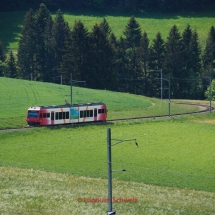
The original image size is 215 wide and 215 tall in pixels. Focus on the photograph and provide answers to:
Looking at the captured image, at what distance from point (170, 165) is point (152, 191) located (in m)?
13.3

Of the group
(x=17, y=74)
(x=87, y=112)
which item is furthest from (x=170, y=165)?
(x=17, y=74)

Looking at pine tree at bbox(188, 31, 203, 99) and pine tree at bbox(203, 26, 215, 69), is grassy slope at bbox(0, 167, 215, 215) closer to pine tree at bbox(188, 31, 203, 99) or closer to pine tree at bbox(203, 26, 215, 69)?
pine tree at bbox(188, 31, 203, 99)

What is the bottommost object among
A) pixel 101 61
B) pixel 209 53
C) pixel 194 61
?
pixel 101 61

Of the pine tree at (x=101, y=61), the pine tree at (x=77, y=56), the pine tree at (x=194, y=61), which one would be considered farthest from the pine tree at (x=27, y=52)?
the pine tree at (x=194, y=61)

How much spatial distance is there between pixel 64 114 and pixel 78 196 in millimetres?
44486

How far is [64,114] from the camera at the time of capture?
9019 centimetres

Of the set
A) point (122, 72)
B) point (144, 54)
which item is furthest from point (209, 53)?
point (122, 72)

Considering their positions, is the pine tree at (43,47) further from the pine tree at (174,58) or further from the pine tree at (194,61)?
the pine tree at (194,61)

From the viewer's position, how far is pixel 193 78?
157250mm

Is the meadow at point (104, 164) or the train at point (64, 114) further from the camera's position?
the train at point (64, 114)

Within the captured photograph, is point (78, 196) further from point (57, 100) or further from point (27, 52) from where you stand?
point (27, 52)

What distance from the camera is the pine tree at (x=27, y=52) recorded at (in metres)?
167

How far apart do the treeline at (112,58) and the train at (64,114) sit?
5290cm

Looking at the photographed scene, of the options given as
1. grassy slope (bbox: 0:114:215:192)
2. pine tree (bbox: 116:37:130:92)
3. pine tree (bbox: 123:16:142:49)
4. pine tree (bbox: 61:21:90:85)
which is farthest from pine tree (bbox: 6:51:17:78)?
grassy slope (bbox: 0:114:215:192)
